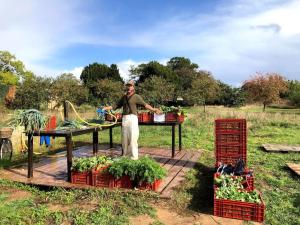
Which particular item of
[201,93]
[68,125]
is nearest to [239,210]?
[68,125]

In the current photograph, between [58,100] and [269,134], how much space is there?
1981 centimetres

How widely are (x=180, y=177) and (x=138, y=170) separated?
1348mm

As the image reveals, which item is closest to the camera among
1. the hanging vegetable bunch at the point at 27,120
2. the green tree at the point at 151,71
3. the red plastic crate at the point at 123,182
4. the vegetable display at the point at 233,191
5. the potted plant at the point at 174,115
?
the vegetable display at the point at 233,191

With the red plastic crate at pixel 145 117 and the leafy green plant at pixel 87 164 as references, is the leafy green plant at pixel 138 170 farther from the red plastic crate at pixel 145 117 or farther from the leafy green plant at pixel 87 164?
the red plastic crate at pixel 145 117

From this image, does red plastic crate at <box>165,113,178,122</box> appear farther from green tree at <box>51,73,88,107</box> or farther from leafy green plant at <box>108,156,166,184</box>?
green tree at <box>51,73,88,107</box>

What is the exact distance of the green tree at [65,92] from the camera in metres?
27.9

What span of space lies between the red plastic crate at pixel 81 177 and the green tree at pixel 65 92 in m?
21.4

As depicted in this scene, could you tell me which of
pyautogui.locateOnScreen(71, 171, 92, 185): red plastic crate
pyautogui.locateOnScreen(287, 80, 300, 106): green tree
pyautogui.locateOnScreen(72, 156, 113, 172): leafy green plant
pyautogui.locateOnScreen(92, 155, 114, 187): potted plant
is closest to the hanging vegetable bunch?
pyautogui.locateOnScreen(72, 156, 113, 172): leafy green plant

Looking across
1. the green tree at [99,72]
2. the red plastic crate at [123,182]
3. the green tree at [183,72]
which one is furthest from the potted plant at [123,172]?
the green tree at [99,72]

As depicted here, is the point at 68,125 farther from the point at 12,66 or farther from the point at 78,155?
the point at 12,66

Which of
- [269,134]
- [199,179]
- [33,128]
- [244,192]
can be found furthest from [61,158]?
[269,134]

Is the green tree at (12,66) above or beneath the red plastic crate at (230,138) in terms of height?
above

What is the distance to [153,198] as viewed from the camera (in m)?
5.08

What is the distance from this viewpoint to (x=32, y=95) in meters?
25.7
